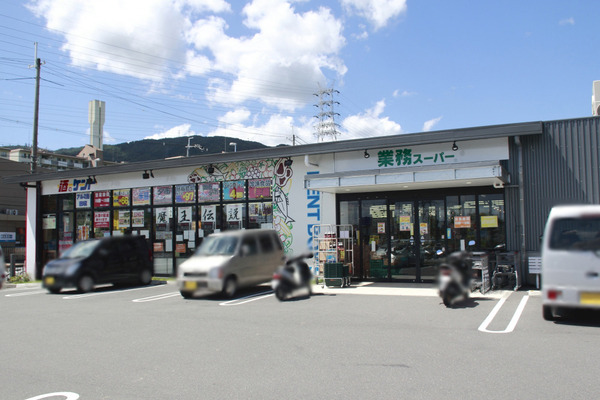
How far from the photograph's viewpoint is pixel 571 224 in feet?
5.60

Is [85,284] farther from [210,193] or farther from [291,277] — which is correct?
[210,193]

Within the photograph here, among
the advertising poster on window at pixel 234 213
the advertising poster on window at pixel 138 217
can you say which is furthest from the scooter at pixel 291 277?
the advertising poster on window at pixel 138 217

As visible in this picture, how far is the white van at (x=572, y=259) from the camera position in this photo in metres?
1.52

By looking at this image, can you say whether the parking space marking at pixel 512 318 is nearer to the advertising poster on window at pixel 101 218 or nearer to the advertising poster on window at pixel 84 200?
the advertising poster on window at pixel 101 218

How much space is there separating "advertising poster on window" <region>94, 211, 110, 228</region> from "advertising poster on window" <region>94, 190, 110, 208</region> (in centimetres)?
11

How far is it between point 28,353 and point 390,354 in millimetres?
13159

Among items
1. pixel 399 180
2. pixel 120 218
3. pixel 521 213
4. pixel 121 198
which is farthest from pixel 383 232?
pixel 120 218

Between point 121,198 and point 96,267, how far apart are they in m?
3.98

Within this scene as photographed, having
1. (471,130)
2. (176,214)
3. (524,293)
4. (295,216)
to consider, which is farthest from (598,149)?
(176,214)

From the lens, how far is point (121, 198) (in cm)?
595

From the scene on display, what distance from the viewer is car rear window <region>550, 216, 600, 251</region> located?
4.97ft

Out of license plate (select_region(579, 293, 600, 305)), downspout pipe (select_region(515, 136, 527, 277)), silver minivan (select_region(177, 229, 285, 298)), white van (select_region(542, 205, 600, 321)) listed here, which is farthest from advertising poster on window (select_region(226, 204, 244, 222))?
downspout pipe (select_region(515, 136, 527, 277))

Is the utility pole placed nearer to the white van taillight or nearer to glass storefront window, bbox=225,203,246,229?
glass storefront window, bbox=225,203,246,229

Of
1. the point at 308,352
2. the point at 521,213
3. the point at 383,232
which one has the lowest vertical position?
the point at 308,352
